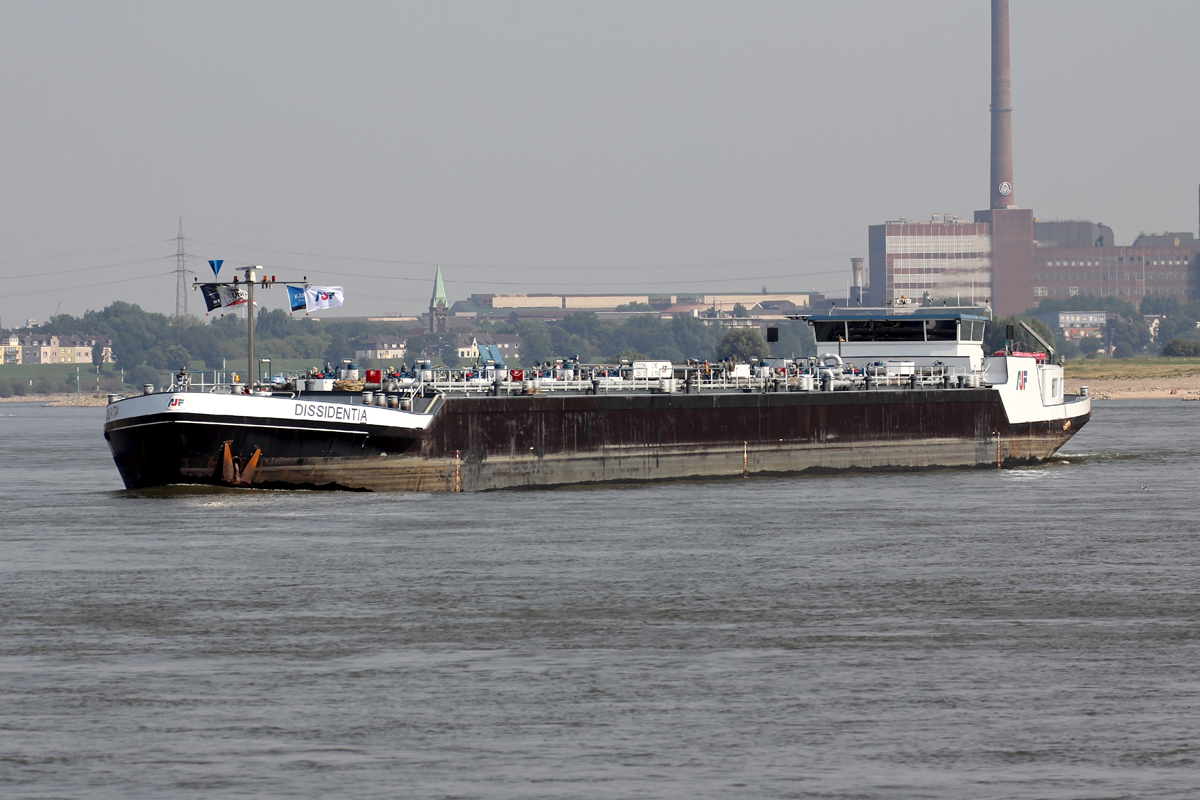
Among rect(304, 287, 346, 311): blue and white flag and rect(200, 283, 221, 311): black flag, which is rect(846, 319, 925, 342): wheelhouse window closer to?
rect(304, 287, 346, 311): blue and white flag

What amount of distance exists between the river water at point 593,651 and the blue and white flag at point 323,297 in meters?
12.5

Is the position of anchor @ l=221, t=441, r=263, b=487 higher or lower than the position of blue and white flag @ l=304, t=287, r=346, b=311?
lower

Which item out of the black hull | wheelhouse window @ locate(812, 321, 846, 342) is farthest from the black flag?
wheelhouse window @ locate(812, 321, 846, 342)

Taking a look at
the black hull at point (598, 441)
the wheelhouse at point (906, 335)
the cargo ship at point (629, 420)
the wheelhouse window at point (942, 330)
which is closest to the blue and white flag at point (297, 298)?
the cargo ship at point (629, 420)

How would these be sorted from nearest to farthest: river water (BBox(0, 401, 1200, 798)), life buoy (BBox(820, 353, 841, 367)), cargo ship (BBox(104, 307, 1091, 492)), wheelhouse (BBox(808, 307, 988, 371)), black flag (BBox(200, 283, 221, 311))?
river water (BBox(0, 401, 1200, 798))
cargo ship (BBox(104, 307, 1091, 492))
black flag (BBox(200, 283, 221, 311))
life buoy (BBox(820, 353, 841, 367))
wheelhouse (BBox(808, 307, 988, 371))

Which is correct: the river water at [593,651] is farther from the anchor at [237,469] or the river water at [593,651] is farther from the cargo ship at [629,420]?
the cargo ship at [629,420]

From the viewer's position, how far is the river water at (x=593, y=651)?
20125 millimetres

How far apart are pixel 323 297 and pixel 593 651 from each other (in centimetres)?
3815

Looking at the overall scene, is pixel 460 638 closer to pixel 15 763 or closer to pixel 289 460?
pixel 15 763

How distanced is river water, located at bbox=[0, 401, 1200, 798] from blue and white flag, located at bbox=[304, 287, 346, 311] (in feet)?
41.1

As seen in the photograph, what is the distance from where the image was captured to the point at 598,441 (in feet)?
194

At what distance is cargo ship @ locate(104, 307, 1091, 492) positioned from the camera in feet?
169

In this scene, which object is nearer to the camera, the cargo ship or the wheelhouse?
the cargo ship

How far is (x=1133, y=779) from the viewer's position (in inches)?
771
